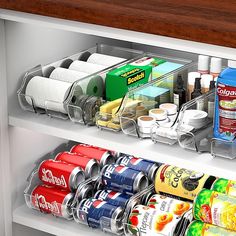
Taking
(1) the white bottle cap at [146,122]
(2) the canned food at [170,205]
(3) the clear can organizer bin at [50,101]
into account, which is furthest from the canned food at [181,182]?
(3) the clear can organizer bin at [50,101]

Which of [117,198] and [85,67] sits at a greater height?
[85,67]

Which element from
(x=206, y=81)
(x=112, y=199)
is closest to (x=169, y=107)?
(x=206, y=81)

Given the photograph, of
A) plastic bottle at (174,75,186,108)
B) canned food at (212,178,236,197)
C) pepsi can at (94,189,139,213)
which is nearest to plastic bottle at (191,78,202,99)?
plastic bottle at (174,75,186,108)

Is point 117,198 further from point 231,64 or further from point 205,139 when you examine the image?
point 231,64

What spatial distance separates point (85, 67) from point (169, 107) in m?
0.36

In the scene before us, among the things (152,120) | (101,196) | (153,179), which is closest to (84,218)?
(101,196)

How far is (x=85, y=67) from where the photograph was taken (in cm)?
255

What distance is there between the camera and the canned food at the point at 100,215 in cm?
240

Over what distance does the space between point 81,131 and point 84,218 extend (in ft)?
0.96

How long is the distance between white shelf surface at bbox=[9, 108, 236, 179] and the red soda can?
0.26 metres

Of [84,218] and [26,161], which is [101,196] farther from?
[26,161]

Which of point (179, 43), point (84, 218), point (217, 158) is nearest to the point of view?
point (179, 43)

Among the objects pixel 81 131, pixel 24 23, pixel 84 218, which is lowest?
pixel 84 218

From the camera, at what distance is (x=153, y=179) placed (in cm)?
255
